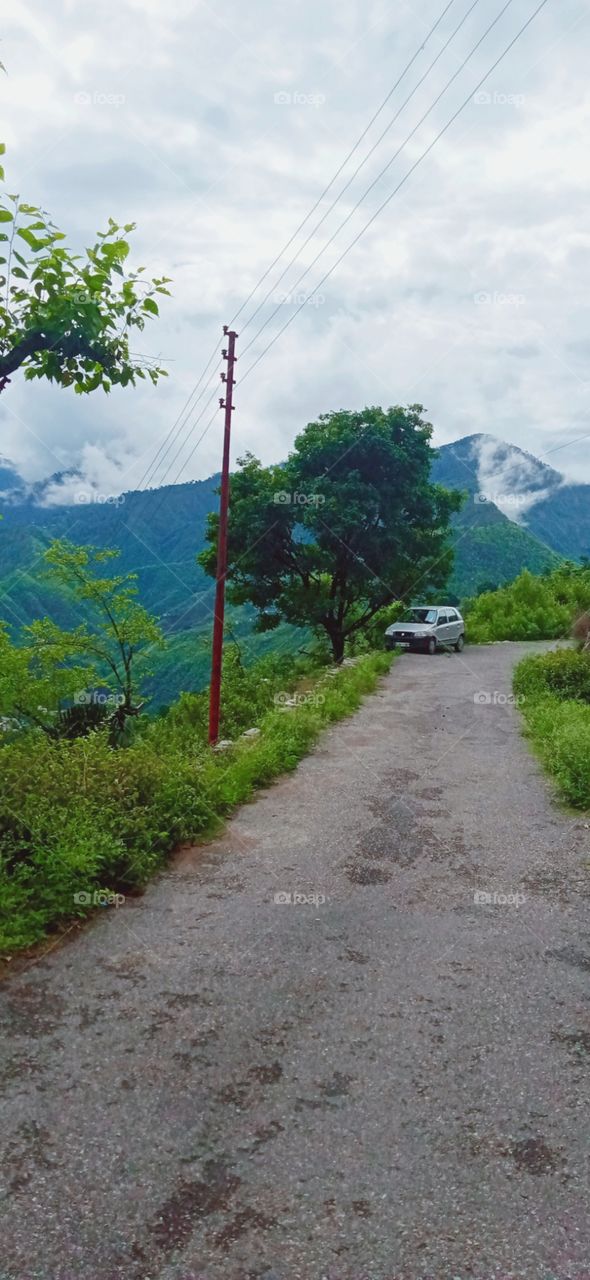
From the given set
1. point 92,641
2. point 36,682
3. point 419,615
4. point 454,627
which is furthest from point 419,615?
point 36,682

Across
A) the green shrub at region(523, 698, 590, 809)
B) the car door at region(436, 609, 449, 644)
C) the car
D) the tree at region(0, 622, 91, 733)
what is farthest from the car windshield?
the tree at region(0, 622, 91, 733)

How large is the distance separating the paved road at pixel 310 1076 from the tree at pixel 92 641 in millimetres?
13772

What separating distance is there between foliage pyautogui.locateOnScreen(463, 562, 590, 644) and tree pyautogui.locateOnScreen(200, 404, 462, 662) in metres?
7.34

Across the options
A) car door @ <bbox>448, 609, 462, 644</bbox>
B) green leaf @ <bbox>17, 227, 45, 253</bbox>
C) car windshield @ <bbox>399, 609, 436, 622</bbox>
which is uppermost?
green leaf @ <bbox>17, 227, 45, 253</bbox>

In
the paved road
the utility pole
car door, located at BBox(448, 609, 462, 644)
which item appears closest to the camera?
the paved road

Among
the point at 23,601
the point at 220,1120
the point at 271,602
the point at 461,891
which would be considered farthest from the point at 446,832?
the point at 23,601

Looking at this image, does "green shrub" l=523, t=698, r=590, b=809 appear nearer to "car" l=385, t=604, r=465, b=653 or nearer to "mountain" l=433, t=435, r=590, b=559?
"car" l=385, t=604, r=465, b=653

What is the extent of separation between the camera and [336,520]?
25109 millimetres

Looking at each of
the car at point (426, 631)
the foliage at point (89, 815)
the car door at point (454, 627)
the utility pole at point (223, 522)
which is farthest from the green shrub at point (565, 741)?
the car door at point (454, 627)

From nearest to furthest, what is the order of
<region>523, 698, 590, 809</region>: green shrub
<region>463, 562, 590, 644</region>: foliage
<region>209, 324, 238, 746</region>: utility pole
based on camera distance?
<region>523, 698, 590, 809</region>: green shrub → <region>209, 324, 238, 746</region>: utility pole → <region>463, 562, 590, 644</region>: foliage

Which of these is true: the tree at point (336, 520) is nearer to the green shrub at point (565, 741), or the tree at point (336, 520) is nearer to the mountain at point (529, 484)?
the green shrub at point (565, 741)

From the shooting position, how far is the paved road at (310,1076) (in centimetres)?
359

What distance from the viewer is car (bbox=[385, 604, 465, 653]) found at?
27.9m

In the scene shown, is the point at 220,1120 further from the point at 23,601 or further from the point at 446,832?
the point at 23,601
